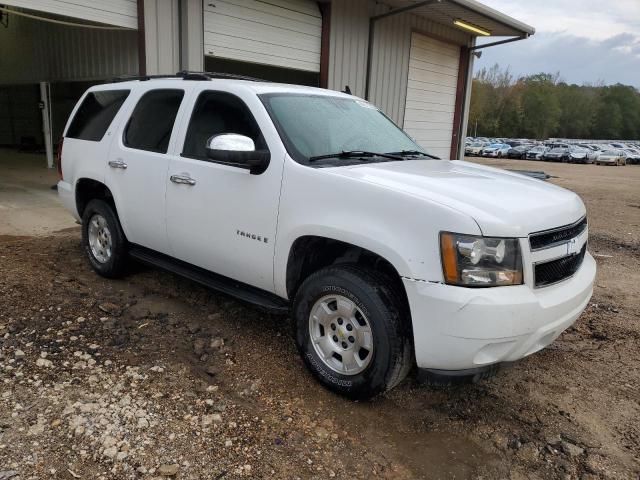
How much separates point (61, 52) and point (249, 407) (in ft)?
42.0

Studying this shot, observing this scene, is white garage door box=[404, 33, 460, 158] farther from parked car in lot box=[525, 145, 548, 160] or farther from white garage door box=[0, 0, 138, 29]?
parked car in lot box=[525, 145, 548, 160]

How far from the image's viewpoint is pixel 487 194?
3.00 metres

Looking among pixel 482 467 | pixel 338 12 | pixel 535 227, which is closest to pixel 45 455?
pixel 482 467

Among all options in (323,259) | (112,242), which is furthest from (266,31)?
(323,259)

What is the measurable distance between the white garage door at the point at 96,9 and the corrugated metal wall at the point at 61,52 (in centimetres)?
91

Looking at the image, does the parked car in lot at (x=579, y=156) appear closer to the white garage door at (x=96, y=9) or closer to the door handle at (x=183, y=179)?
the white garage door at (x=96, y=9)

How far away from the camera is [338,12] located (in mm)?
11102

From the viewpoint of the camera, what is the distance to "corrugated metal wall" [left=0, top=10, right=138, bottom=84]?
31.7 feet

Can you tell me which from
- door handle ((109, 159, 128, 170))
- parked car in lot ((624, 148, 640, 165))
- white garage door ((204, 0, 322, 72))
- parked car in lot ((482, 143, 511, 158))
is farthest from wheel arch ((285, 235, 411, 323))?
parked car in lot ((624, 148, 640, 165))

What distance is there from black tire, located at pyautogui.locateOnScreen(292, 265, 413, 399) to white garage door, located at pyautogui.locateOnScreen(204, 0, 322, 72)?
6926 millimetres

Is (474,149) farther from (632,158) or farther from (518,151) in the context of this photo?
(632,158)

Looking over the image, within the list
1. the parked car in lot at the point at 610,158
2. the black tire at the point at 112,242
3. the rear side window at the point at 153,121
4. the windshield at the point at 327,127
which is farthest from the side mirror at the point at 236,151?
the parked car in lot at the point at 610,158

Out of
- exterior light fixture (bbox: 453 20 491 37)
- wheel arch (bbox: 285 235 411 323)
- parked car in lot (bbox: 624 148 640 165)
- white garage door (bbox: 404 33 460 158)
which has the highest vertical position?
exterior light fixture (bbox: 453 20 491 37)

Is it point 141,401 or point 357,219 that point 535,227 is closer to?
point 357,219
